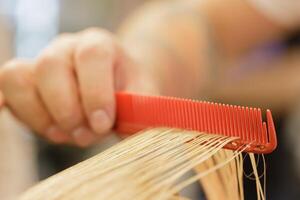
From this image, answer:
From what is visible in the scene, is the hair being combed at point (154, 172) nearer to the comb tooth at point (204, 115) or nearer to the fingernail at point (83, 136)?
the comb tooth at point (204, 115)

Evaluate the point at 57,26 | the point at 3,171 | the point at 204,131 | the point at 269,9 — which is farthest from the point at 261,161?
the point at 57,26

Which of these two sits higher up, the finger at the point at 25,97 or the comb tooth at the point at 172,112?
the comb tooth at the point at 172,112

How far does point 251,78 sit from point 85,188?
2.35 ft

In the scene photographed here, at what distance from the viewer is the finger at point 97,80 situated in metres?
0.47

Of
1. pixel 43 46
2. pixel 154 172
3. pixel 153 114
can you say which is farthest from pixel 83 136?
pixel 43 46

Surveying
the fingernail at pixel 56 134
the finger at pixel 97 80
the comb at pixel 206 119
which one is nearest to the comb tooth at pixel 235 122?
the comb at pixel 206 119

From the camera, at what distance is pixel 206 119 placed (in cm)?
36

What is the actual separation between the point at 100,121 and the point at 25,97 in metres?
0.11

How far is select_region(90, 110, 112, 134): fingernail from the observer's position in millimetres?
472

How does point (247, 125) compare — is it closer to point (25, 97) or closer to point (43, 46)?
point (25, 97)

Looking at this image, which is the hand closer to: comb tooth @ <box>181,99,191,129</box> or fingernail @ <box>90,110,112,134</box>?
fingernail @ <box>90,110,112,134</box>

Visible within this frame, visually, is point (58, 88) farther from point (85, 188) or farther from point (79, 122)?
point (85, 188)

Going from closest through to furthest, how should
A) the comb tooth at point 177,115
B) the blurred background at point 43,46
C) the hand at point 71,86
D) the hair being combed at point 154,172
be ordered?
1. the hair being combed at point 154,172
2. the comb tooth at point 177,115
3. the hand at point 71,86
4. the blurred background at point 43,46

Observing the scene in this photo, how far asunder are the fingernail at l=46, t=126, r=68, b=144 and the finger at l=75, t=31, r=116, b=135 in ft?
0.20
